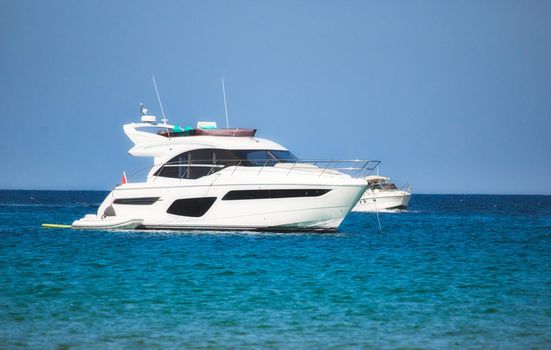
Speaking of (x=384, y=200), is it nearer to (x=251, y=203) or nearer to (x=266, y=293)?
(x=251, y=203)

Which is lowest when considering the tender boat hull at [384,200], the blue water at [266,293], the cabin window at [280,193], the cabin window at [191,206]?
the blue water at [266,293]

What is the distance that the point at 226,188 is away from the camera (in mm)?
28656

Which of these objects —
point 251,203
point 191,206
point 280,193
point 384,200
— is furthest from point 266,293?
point 384,200

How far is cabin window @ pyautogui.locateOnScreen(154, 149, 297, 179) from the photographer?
29.6 meters

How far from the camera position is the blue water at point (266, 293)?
1300cm

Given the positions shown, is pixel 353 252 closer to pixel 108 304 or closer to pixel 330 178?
pixel 330 178

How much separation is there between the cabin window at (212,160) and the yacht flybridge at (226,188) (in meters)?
0.04

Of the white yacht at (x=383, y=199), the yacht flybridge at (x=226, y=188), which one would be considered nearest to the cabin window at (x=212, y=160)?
the yacht flybridge at (x=226, y=188)

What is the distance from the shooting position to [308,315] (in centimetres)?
1485

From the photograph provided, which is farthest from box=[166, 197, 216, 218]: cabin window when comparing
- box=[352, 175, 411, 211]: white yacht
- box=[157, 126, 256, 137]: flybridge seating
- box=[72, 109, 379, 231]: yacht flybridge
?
box=[352, 175, 411, 211]: white yacht

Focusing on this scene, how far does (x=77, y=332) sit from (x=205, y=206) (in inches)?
647

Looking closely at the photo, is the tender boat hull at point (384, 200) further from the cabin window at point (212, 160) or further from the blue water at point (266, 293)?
the cabin window at point (212, 160)

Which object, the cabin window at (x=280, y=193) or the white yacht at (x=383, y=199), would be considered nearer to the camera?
the cabin window at (x=280, y=193)

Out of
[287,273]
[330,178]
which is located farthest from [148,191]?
[287,273]
